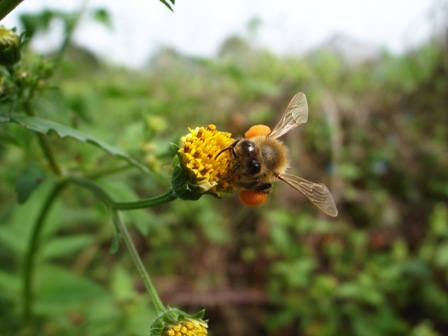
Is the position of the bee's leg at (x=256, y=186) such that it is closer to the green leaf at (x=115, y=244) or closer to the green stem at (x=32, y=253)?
the green leaf at (x=115, y=244)

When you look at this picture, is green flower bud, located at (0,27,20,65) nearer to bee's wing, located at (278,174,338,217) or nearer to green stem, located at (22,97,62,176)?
green stem, located at (22,97,62,176)

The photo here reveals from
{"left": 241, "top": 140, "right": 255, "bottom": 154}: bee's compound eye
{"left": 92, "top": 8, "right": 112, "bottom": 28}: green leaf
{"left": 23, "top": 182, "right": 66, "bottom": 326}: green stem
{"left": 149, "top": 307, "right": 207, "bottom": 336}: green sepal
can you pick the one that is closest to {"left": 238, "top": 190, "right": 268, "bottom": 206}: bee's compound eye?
{"left": 241, "top": 140, "right": 255, "bottom": 154}: bee's compound eye

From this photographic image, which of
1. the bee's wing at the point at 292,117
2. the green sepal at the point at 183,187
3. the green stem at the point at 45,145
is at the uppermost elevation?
the bee's wing at the point at 292,117

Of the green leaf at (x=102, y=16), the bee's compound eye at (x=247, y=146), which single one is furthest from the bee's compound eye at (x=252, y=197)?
the green leaf at (x=102, y=16)

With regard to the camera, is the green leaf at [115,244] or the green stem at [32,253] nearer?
the green leaf at [115,244]

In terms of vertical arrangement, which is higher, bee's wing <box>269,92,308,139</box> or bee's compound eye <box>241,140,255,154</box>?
bee's wing <box>269,92,308,139</box>

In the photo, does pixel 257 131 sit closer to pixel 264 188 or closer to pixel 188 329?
pixel 264 188

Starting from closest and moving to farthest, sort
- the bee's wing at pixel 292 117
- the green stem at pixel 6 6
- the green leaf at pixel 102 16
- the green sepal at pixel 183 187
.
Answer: the green stem at pixel 6 6, the green sepal at pixel 183 187, the bee's wing at pixel 292 117, the green leaf at pixel 102 16

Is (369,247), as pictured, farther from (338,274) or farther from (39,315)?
(39,315)

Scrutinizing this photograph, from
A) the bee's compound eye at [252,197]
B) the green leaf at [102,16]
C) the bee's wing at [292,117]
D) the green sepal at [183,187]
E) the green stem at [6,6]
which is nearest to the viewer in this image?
the green stem at [6,6]
